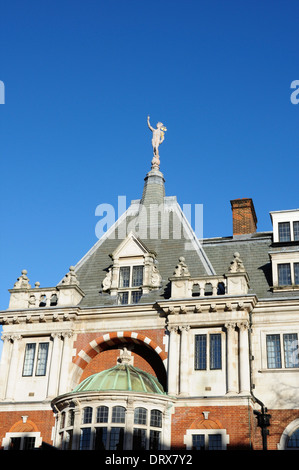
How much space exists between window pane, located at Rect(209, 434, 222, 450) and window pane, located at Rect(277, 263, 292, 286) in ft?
27.3

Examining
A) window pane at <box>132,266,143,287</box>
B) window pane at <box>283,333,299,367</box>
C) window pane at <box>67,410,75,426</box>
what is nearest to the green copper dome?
window pane at <box>67,410,75,426</box>

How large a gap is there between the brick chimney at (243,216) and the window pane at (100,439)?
15.2m

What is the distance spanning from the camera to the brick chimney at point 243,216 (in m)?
39.2

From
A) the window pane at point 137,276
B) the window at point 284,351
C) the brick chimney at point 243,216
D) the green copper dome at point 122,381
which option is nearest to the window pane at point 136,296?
the window pane at point 137,276

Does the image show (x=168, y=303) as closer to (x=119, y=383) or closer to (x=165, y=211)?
(x=119, y=383)

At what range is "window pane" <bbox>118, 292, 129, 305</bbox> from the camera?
3472 cm

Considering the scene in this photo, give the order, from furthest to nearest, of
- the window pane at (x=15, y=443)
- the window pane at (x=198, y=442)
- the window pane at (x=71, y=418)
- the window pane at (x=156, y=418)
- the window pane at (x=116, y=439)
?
the window pane at (x=15, y=443), the window pane at (x=71, y=418), the window pane at (x=156, y=418), the window pane at (x=198, y=442), the window pane at (x=116, y=439)

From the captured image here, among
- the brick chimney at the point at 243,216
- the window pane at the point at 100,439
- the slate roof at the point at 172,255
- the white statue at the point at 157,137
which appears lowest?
the window pane at the point at 100,439

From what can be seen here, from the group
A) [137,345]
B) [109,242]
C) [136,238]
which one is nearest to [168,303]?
[137,345]

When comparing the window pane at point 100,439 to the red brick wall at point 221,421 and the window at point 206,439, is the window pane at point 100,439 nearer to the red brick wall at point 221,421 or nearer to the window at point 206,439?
the red brick wall at point 221,421

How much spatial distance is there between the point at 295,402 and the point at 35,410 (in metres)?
12.1

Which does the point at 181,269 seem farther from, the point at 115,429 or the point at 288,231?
the point at 115,429

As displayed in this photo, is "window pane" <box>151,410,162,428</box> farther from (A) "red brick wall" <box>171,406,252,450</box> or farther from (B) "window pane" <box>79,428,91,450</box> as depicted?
(B) "window pane" <box>79,428,91,450</box>
